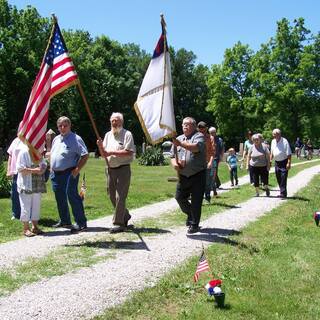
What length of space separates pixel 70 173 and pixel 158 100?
207cm

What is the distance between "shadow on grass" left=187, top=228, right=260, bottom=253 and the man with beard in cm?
126

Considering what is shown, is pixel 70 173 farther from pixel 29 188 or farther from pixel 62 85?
pixel 62 85

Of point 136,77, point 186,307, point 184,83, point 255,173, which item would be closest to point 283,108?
point 136,77

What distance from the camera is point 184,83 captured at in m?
80.2

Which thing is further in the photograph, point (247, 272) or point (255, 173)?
point (255, 173)

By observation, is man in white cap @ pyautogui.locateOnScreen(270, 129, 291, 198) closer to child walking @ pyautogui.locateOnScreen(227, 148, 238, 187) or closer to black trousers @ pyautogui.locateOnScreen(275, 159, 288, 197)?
black trousers @ pyautogui.locateOnScreen(275, 159, 288, 197)

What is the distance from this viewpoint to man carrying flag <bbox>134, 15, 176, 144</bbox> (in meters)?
8.78

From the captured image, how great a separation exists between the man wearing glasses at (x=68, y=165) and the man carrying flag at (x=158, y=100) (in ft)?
4.29

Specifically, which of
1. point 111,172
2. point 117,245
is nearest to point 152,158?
point 111,172

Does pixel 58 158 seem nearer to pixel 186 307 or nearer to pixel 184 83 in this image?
pixel 186 307

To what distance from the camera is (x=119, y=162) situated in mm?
8992

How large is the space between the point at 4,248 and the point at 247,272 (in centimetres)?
365

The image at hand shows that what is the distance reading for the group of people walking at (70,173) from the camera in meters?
8.97

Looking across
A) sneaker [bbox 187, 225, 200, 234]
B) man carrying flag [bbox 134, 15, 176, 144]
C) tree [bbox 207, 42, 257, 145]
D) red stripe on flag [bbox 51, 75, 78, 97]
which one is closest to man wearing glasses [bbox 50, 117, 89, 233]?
red stripe on flag [bbox 51, 75, 78, 97]
